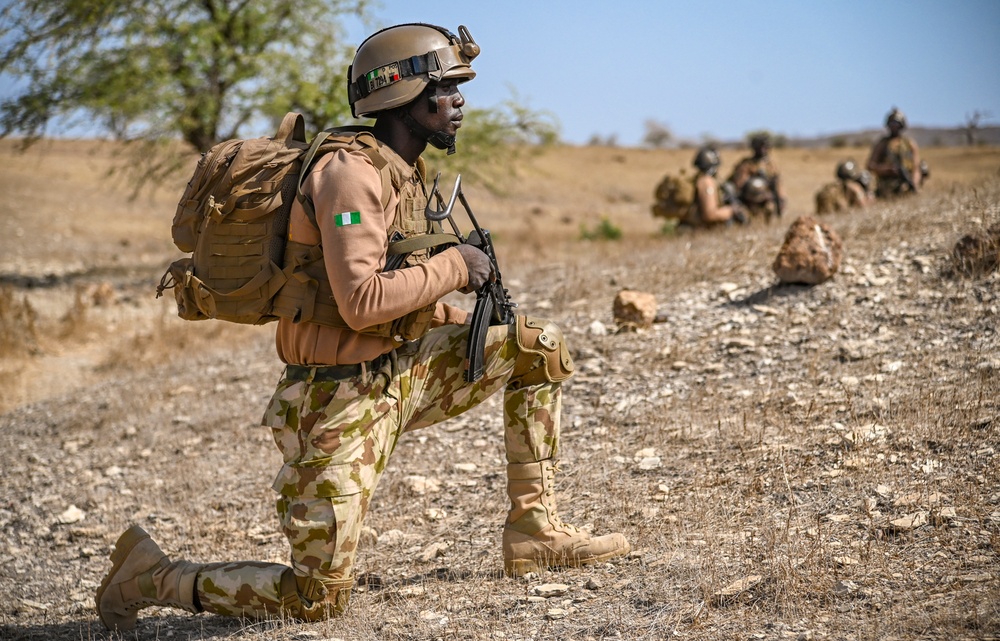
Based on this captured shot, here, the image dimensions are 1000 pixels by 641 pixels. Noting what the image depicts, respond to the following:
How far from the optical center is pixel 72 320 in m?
10.2

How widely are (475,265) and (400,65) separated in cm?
71

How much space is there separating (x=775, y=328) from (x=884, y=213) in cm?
300

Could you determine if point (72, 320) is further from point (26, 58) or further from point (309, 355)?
point (309, 355)

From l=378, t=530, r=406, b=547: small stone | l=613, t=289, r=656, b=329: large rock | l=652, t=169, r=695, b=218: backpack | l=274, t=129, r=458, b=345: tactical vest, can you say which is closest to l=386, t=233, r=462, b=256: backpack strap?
l=274, t=129, r=458, b=345: tactical vest

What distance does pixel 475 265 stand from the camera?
3119mm

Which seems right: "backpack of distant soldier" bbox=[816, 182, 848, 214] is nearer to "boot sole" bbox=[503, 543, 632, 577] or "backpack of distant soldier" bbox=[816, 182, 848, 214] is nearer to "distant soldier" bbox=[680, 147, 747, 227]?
"distant soldier" bbox=[680, 147, 747, 227]

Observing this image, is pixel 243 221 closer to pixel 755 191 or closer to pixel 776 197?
pixel 755 191

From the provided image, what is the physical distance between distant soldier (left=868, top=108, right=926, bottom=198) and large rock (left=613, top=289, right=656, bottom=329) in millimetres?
7400

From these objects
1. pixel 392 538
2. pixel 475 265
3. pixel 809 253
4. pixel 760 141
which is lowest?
pixel 392 538

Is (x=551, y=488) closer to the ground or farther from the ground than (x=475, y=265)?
closer to the ground

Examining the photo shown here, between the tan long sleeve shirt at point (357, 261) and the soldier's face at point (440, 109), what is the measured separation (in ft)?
0.66

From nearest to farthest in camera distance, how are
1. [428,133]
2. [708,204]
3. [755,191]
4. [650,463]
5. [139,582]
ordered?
1. [428,133]
2. [139,582]
3. [650,463]
4. [708,204]
5. [755,191]

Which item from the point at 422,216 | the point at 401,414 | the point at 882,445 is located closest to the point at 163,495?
the point at 401,414

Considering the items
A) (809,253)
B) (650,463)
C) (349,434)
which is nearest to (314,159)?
(349,434)
